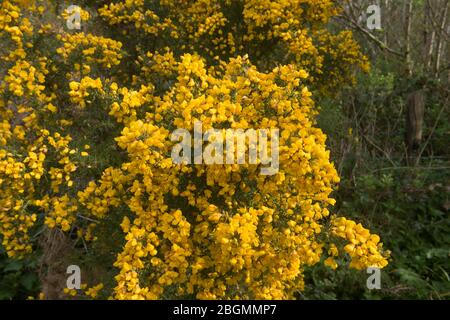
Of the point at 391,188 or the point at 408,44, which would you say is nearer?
the point at 391,188

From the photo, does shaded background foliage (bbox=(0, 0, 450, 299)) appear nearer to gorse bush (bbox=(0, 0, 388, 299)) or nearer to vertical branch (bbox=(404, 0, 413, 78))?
vertical branch (bbox=(404, 0, 413, 78))

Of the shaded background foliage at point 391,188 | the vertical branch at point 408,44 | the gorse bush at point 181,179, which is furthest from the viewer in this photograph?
the vertical branch at point 408,44

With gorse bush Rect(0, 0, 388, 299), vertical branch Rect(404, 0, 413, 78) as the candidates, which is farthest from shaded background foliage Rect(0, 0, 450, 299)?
gorse bush Rect(0, 0, 388, 299)

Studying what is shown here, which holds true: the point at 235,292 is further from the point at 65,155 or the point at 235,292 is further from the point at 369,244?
the point at 65,155

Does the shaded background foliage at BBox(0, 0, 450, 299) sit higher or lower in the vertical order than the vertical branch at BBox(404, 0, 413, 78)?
lower

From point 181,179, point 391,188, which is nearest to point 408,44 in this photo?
point 391,188

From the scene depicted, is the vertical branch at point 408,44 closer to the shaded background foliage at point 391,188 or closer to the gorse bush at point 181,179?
the shaded background foliage at point 391,188

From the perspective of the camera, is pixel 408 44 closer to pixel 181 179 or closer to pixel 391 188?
pixel 391 188

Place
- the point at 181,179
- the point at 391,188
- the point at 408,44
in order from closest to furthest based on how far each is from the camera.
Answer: the point at 181,179 < the point at 391,188 < the point at 408,44

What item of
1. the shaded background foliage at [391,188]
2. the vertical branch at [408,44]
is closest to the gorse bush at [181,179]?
the shaded background foliage at [391,188]

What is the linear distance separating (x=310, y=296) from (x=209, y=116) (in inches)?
98.6

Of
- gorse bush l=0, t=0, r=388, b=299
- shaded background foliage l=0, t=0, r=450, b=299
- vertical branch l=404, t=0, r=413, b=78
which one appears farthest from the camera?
vertical branch l=404, t=0, r=413, b=78

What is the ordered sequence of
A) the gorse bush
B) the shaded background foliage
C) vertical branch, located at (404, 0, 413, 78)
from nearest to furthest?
the gorse bush < the shaded background foliage < vertical branch, located at (404, 0, 413, 78)
